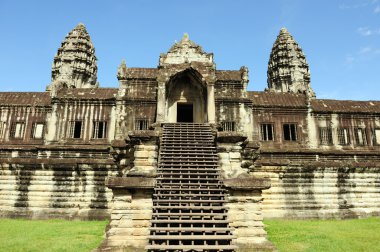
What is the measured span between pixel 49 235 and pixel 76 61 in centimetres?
3975

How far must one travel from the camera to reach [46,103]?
28.7 m

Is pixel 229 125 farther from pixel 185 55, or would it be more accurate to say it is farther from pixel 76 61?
pixel 76 61

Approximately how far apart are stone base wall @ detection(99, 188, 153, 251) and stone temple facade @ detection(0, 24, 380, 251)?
0.03 metres

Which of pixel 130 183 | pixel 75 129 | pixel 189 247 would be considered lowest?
pixel 189 247

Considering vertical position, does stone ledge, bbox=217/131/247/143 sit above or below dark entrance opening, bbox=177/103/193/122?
below

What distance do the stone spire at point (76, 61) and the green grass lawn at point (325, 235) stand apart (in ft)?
129

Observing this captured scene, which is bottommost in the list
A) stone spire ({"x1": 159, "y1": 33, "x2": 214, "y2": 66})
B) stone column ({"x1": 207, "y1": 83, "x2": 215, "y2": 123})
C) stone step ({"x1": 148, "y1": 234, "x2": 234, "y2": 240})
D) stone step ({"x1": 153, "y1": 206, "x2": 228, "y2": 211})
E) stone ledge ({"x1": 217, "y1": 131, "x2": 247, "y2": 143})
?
stone step ({"x1": 148, "y1": 234, "x2": 234, "y2": 240})

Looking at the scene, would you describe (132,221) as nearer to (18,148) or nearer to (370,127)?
(18,148)

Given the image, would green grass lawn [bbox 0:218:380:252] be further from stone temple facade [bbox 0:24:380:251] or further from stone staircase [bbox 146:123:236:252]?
stone staircase [bbox 146:123:236:252]

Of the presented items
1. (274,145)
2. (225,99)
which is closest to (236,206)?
(225,99)

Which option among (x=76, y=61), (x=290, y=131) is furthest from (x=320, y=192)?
(x=76, y=61)

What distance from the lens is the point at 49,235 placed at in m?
11.1

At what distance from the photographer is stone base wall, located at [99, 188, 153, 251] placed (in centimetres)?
872

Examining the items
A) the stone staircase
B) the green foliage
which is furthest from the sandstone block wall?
the green foliage
